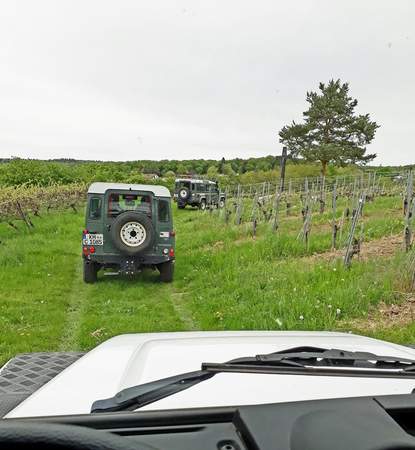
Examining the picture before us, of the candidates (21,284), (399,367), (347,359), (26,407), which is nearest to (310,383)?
(347,359)

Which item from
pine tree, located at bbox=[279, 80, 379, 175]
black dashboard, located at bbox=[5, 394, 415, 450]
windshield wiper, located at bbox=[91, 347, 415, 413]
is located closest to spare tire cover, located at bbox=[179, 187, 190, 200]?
pine tree, located at bbox=[279, 80, 379, 175]

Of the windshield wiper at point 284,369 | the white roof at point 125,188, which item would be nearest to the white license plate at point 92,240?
the white roof at point 125,188

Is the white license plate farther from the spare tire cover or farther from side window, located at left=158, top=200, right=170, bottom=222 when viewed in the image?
the spare tire cover

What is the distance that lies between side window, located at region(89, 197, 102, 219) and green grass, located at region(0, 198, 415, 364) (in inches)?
48.8

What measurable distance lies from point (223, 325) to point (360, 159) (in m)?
35.7

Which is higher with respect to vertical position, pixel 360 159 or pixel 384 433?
pixel 360 159

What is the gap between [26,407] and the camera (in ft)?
4.22

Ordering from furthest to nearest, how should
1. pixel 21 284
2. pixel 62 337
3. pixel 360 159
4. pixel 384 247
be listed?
1. pixel 360 159
2. pixel 384 247
3. pixel 21 284
4. pixel 62 337

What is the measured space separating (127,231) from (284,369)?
6936 mm

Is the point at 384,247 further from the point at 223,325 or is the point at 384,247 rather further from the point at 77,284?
the point at 77,284

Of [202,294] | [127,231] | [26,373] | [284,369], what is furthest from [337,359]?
[127,231]

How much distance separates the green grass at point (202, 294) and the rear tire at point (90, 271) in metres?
0.16

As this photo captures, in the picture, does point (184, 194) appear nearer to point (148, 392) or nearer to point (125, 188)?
point (125, 188)

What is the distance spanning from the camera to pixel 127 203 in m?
9.05
